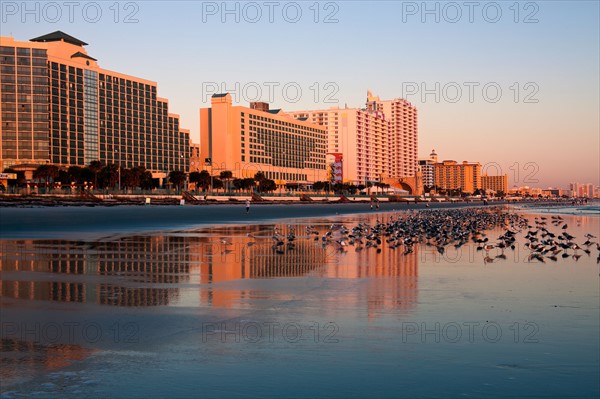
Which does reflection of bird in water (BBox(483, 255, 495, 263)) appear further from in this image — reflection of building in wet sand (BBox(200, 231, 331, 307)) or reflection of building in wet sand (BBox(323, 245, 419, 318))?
reflection of building in wet sand (BBox(200, 231, 331, 307))

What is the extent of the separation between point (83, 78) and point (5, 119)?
2838cm

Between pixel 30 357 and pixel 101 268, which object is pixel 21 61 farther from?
pixel 30 357

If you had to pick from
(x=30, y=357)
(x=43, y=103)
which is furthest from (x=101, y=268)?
(x=43, y=103)

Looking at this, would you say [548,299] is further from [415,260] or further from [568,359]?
[415,260]

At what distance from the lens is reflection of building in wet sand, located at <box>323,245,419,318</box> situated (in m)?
12.5

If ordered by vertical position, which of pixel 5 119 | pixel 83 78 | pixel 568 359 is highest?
pixel 83 78

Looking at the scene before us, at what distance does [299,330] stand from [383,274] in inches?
293

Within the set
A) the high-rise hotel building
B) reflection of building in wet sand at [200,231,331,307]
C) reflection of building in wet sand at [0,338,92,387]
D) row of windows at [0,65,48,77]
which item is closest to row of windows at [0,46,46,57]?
the high-rise hotel building

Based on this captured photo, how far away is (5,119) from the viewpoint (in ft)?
567

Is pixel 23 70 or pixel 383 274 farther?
pixel 23 70

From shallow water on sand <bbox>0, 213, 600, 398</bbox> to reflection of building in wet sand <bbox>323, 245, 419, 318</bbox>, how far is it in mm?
64

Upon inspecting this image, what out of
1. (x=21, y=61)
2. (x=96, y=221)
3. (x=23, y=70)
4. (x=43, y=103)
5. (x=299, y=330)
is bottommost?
(x=299, y=330)

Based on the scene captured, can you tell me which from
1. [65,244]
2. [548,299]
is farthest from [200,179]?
[548,299]

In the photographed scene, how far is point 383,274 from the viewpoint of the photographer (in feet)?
55.7
